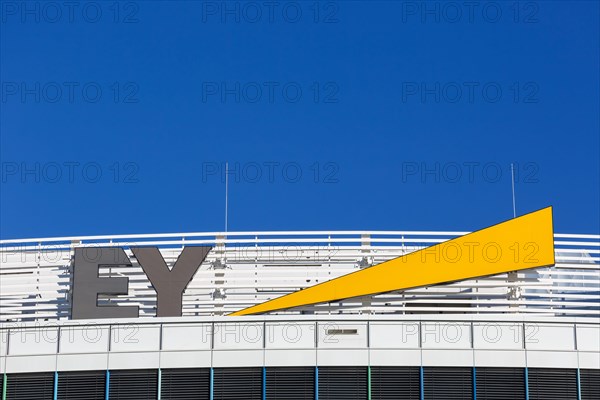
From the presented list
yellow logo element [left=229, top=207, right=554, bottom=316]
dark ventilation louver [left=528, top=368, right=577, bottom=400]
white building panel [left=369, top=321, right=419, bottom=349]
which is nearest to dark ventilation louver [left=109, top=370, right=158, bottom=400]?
yellow logo element [left=229, top=207, right=554, bottom=316]

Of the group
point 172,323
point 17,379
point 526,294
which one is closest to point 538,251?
point 526,294

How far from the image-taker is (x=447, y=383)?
116ft

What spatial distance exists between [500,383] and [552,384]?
1.66 metres

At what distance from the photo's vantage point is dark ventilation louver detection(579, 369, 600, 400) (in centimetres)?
3556

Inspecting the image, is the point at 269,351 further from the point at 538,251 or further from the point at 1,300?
the point at 1,300

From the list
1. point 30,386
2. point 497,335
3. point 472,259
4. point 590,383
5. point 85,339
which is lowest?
point 30,386

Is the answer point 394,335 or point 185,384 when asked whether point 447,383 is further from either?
point 185,384

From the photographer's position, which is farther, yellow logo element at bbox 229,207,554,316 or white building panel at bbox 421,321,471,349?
yellow logo element at bbox 229,207,554,316

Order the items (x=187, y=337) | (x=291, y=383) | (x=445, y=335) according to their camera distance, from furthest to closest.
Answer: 1. (x=187, y=337)
2. (x=445, y=335)
3. (x=291, y=383)

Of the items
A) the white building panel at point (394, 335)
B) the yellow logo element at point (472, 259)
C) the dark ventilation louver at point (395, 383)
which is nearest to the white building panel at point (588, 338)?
the yellow logo element at point (472, 259)

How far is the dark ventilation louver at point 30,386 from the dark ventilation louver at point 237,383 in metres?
5.28

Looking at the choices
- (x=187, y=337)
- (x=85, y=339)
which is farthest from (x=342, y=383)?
(x=85, y=339)

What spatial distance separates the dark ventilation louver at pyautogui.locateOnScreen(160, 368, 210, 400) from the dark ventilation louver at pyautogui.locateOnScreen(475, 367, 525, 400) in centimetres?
846

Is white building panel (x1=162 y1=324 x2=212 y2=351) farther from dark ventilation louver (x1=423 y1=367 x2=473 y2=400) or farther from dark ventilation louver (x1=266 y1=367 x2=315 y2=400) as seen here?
dark ventilation louver (x1=423 y1=367 x2=473 y2=400)
